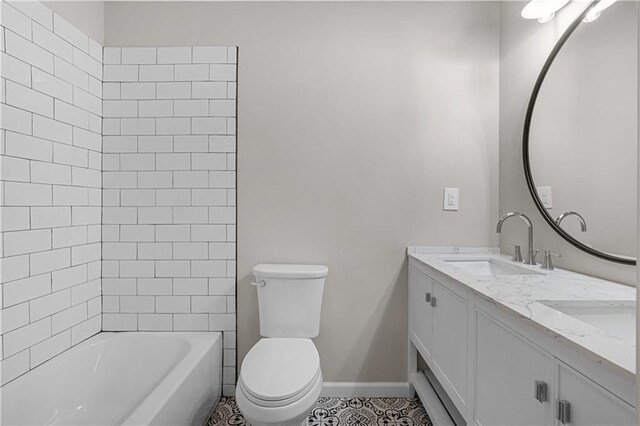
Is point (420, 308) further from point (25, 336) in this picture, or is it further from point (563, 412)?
point (25, 336)

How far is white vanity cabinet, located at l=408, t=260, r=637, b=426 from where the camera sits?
0.73 metres

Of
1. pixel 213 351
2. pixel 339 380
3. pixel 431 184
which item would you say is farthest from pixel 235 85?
pixel 339 380

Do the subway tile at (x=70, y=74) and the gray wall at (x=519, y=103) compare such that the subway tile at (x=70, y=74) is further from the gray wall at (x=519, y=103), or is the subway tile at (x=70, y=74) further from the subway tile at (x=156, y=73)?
the gray wall at (x=519, y=103)

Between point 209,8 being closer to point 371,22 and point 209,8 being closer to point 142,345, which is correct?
point 371,22

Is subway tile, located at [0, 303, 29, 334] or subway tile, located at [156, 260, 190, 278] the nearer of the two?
subway tile, located at [0, 303, 29, 334]

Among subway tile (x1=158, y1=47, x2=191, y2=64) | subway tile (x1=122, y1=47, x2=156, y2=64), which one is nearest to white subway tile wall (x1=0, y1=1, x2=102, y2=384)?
subway tile (x1=122, y1=47, x2=156, y2=64)

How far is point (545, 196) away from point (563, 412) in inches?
45.9

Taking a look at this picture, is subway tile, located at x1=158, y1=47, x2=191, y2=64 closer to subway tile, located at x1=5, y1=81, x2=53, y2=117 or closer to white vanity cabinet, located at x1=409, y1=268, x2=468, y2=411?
subway tile, located at x1=5, y1=81, x2=53, y2=117

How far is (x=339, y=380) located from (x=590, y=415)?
61.8 inches

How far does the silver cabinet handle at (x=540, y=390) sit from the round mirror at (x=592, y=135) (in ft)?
2.11

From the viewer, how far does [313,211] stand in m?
2.14

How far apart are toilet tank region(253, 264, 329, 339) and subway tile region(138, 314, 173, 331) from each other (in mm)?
579

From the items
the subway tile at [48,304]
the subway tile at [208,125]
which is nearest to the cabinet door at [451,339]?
the subway tile at [208,125]

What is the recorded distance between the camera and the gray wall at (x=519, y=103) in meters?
1.65
